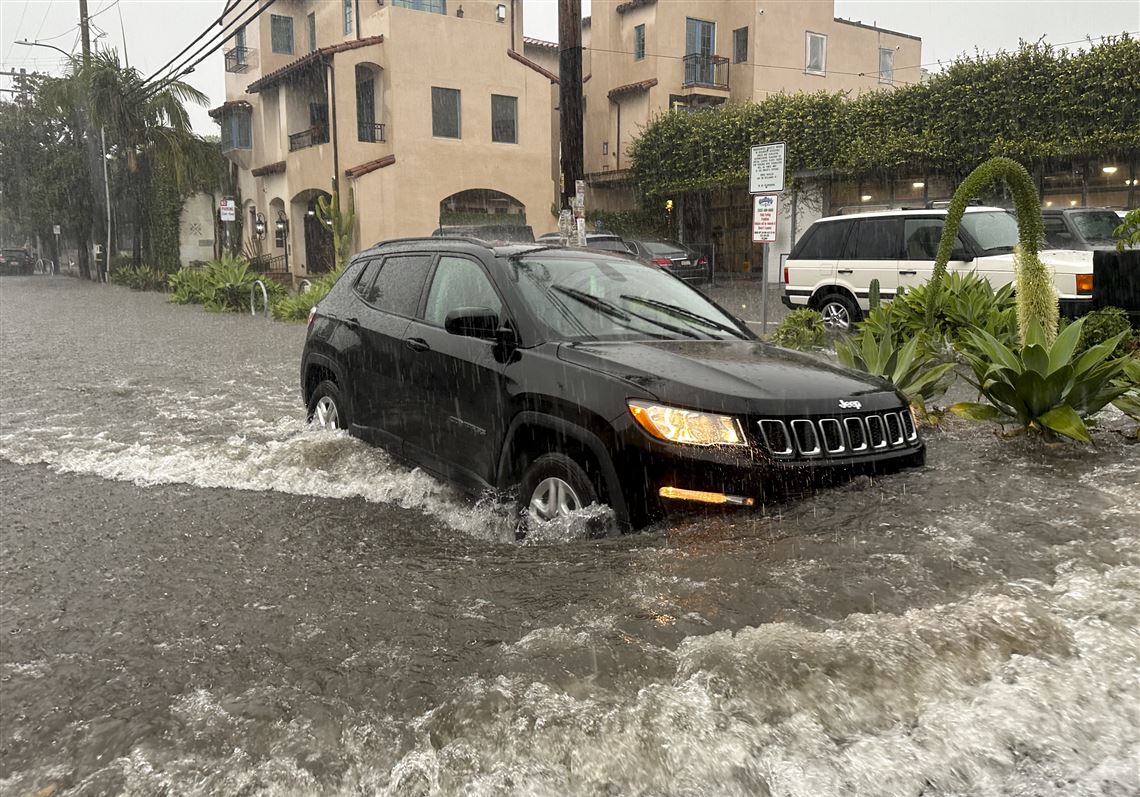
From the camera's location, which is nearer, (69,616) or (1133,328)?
(69,616)

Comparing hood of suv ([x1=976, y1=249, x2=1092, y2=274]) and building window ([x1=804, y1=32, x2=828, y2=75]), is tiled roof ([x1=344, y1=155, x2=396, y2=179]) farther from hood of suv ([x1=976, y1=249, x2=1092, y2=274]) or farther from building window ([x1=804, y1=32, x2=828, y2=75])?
hood of suv ([x1=976, y1=249, x2=1092, y2=274])

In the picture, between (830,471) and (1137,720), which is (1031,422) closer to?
(830,471)

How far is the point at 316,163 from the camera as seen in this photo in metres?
31.9

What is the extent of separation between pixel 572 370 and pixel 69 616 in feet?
7.48

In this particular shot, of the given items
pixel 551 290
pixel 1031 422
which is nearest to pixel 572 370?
pixel 551 290

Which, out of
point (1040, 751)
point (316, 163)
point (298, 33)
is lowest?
point (1040, 751)

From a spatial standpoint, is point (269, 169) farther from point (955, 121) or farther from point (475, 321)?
point (475, 321)

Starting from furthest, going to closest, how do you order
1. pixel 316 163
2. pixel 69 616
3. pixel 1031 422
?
pixel 316 163 < pixel 1031 422 < pixel 69 616

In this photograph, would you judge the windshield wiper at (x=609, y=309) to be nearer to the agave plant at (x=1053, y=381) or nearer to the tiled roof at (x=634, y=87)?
the agave plant at (x=1053, y=381)

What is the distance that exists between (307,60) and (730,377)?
3016 cm

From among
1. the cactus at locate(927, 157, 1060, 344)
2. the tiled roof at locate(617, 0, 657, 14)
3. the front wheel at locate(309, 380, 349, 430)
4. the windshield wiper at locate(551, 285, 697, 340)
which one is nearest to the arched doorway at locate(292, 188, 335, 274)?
the tiled roof at locate(617, 0, 657, 14)

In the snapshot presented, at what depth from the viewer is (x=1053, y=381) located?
5863 mm

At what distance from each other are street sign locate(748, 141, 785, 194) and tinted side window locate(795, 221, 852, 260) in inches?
87.9

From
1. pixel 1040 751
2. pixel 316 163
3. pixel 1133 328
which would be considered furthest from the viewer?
pixel 316 163
